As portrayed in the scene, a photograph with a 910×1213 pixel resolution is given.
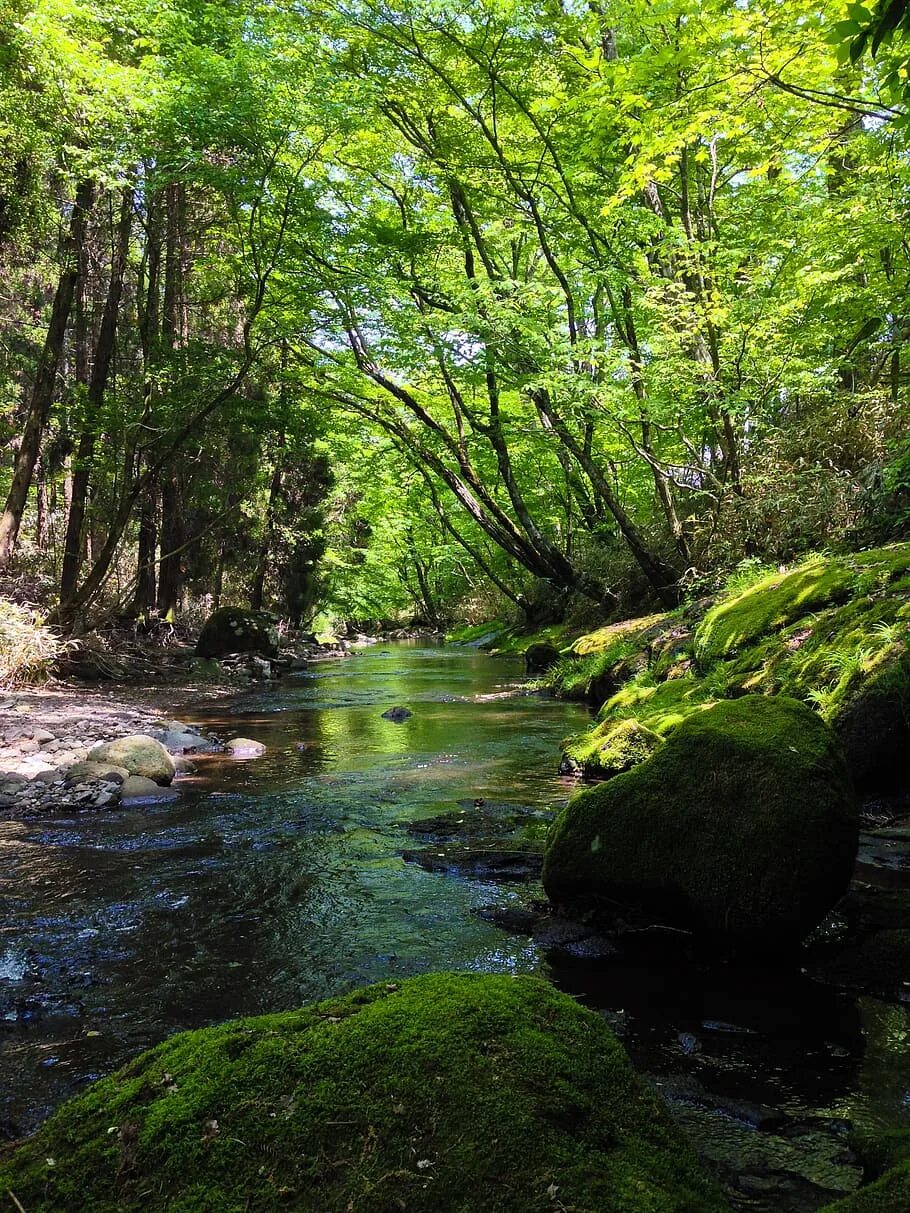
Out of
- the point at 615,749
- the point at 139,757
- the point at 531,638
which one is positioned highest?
the point at 531,638

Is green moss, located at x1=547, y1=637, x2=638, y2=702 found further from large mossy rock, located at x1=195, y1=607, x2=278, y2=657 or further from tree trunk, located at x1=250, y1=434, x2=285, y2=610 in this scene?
tree trunk, located at x1=250, y1=434, x2=285, y2=610

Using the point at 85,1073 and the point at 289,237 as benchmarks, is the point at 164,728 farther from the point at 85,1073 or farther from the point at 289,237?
the point at 289,237

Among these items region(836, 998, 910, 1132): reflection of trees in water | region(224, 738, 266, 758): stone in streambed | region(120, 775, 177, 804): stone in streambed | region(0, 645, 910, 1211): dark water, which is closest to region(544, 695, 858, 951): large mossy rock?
region(0, 645, 910, 1211): dark water

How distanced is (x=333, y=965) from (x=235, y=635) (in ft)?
58.4

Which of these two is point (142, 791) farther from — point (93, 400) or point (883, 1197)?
point (93, 400)

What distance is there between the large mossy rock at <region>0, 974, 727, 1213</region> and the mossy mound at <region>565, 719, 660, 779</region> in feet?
15.3

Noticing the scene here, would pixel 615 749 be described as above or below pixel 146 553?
below

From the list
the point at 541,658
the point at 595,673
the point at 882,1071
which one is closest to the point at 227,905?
the point at 882,1071

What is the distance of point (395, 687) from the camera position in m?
17.2

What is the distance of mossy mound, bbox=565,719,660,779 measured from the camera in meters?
6.79

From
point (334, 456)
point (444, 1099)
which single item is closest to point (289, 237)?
point (334, 456)

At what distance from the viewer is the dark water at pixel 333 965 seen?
2.72 meters

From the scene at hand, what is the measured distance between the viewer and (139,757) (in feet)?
26.2

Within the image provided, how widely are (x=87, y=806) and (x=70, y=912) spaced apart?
2669 mm
